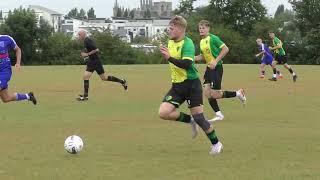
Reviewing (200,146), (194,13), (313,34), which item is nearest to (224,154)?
(200,146)

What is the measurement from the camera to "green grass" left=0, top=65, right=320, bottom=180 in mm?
7801

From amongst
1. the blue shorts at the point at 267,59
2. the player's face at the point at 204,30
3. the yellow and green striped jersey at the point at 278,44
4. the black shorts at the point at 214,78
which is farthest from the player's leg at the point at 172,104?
the blue shorts at the point at 267,59

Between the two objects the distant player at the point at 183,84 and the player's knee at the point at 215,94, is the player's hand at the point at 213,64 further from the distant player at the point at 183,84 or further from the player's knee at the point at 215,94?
the distant player at the point at 183,84

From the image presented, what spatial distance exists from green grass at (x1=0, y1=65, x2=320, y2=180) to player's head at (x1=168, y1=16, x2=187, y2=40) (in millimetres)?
1712

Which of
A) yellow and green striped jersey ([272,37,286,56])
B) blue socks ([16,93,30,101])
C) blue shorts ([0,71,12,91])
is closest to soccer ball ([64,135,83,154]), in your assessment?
blue shorts ([0,71,12,91])

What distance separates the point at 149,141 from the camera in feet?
33.5

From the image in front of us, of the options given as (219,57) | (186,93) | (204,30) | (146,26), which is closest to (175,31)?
(186,93)

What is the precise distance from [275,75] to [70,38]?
5055 centimetres

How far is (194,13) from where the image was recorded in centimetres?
9019

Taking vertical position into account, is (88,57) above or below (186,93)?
below

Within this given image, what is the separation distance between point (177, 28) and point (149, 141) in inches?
85.4

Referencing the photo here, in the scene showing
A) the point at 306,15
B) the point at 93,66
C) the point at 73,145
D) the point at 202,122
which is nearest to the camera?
the point at 73,145

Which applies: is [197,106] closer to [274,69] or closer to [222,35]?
[274,69]

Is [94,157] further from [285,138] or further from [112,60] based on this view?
[112,60]
